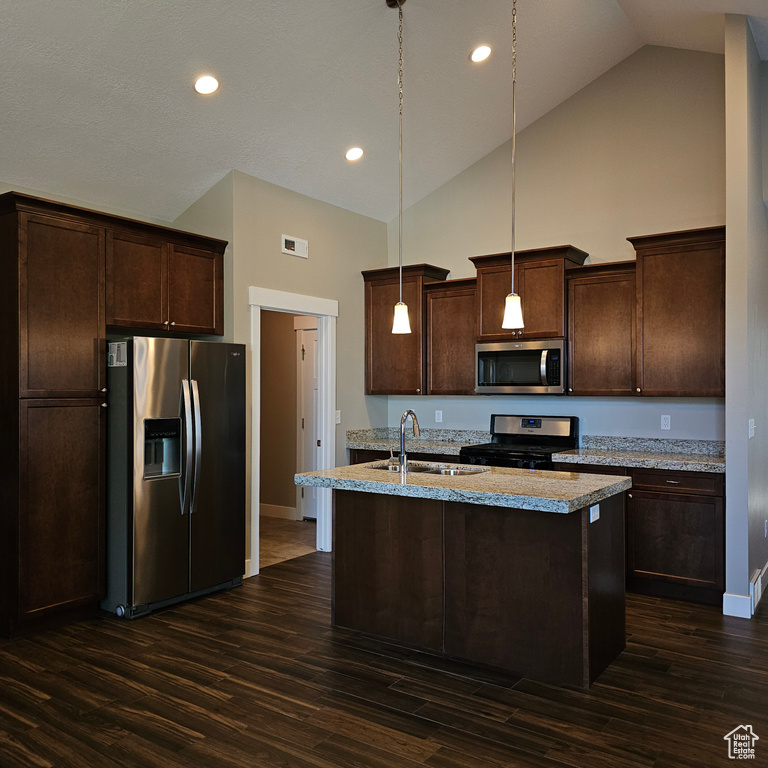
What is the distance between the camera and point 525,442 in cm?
555

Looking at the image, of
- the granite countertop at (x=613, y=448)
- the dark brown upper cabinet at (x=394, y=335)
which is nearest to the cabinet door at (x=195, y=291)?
the dark brown upper cabinet at (x=394, y=335)

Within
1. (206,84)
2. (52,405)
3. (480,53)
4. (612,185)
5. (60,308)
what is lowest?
(52,405)

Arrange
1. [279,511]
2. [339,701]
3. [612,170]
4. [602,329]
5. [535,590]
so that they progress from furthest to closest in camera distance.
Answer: [279,511], [612,170], [602,329], [535,590], [339,701]

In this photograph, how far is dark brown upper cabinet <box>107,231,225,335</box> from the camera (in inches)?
169

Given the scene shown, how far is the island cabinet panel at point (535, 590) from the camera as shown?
122 inches

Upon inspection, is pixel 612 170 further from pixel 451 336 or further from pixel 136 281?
pixel 136 281

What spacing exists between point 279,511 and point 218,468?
2.82m

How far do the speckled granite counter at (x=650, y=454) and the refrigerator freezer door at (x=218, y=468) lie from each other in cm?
225

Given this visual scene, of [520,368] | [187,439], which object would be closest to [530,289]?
[520,368]

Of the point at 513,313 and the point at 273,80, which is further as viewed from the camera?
the point at 273,80

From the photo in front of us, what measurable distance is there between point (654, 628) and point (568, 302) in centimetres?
235

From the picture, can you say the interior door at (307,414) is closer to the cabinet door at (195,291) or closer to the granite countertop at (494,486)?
the cabinet door at (195,291)

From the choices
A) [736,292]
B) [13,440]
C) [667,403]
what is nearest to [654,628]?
[667,403]

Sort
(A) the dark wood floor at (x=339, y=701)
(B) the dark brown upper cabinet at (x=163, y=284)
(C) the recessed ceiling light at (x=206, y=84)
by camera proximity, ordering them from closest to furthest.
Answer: (A) the dark wood floor at (x=339, y=701), (C) the recessed ceiling light at (x=206, y=84), (B) the dark brown upper cabinet at (x=163, y=284)
